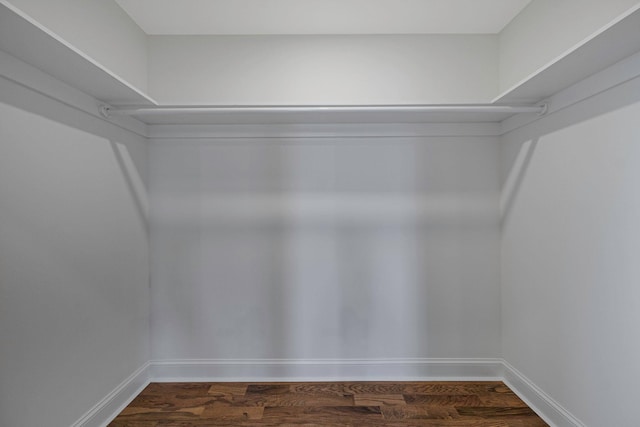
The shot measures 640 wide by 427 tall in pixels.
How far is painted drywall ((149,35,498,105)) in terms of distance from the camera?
7.97 feet

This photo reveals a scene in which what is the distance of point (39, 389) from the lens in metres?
1.57

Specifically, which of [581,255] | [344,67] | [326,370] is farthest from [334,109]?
[326,370]

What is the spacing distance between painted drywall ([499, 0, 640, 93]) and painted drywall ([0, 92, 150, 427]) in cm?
244

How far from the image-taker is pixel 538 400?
2.10 m

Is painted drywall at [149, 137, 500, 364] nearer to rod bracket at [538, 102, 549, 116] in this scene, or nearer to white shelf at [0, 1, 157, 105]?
rod bracket at [538, 102, 549, 116]

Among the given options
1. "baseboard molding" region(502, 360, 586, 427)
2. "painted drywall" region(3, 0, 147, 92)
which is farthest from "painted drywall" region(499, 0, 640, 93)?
"painted drywall" region(3, 0, 147, 92)

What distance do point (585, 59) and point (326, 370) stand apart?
238 centimetres

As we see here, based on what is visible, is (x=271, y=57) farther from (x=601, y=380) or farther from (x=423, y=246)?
(x=601, y=380)

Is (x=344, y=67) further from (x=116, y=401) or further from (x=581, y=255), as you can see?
(x=116, y=401)

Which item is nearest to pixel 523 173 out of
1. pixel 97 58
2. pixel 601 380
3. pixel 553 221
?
pixel 553 221

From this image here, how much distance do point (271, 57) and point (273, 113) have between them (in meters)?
0.53

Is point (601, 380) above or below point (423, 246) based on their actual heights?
below

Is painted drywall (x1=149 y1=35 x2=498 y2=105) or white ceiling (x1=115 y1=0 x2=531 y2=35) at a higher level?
white ceiling (x1=115 y1=0 x2=531 y2=35)

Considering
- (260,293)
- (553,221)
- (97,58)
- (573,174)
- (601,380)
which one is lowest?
(601,380)
